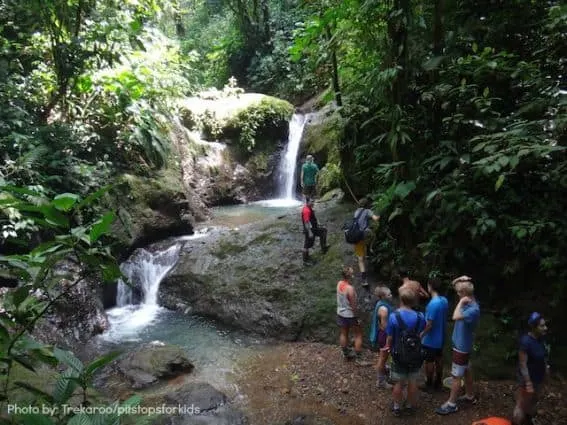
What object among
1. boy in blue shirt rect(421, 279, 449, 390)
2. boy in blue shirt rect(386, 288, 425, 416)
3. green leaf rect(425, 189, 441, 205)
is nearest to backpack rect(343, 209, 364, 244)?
green leaf rect(425, 189, 441, 205)

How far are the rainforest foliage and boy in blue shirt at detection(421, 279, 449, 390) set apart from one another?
3.45ft

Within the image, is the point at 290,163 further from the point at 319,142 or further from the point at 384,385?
the point at 384,385

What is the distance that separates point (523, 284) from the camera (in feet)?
18.6

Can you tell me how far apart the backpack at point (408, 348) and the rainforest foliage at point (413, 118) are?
170cm

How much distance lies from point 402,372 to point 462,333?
0.81 meters

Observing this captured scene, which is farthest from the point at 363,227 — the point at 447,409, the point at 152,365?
the point at 152,365

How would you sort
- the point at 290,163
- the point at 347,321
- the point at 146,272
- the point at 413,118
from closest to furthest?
the point at 347,321, the point at 413,118, the point at 146,272, the point at 290,163

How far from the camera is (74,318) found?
7.39 meters

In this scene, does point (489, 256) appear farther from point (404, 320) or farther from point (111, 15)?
point (111, 15)

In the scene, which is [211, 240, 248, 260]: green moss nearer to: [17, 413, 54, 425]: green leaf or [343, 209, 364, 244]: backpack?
[343, 209, 364, 244]: backpack

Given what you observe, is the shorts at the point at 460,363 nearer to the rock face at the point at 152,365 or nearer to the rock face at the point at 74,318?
the rock face at the point at 152,365

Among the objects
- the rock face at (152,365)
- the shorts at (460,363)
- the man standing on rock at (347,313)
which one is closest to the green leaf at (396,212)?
the man standing on rock at (347,313)

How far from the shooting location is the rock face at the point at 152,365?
19.4ft

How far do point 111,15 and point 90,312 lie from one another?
20.1ft
